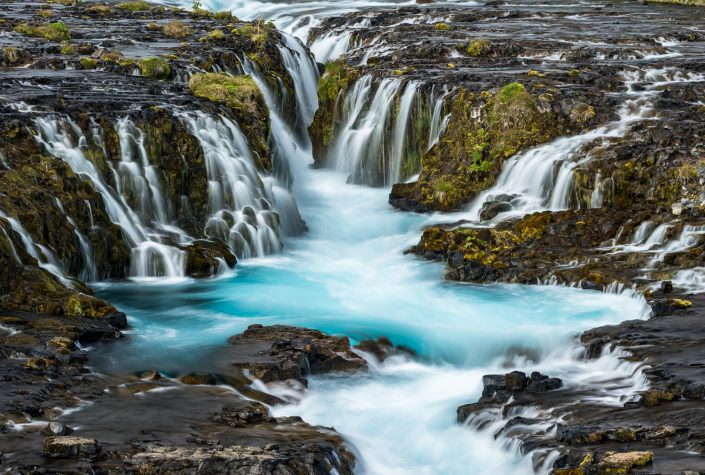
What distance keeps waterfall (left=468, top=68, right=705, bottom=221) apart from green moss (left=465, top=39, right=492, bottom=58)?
7.71 meters

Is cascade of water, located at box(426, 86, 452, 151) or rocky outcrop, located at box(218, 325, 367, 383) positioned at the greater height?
cascade of water, located at box(426, 86, 452, 151)

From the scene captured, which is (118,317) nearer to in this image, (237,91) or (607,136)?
(237,91)

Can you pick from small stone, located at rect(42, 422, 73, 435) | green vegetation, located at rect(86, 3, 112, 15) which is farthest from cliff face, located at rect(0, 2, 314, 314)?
green vegetation, located at rect(86, 3, 112, 15)

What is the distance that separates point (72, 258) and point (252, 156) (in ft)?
21.3

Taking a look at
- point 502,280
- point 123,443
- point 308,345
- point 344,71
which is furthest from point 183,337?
point 344,71

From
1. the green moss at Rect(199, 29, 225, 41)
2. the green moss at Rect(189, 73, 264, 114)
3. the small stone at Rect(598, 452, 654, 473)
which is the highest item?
the green moss at Rect(199, 29, 225, 41)

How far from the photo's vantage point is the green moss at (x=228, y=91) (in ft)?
79.0

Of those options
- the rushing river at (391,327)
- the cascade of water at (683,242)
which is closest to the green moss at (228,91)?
the rushing river at (391,327)

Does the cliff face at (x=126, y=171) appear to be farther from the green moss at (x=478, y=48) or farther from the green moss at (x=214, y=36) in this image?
the green moss at (x=478, y=48)

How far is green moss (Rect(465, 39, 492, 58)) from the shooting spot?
101 feet

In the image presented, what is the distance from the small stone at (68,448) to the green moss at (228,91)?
14.9 m

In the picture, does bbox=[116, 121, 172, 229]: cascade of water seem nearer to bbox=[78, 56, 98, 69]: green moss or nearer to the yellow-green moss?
bbox=[78, 56, 98, 69]: green moss

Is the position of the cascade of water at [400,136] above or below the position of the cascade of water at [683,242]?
above

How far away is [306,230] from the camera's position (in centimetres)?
2288
